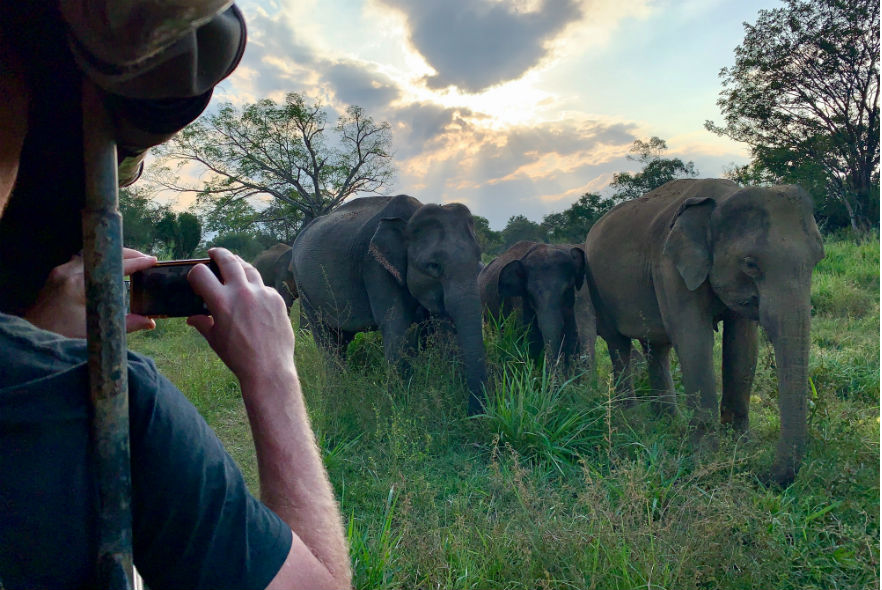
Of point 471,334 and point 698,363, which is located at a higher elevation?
point 471,334

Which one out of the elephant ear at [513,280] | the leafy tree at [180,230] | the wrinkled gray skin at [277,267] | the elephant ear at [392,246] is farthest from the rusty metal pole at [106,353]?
the leafy tree at [180,230]

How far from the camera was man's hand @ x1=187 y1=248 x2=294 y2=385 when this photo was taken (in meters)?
0.96

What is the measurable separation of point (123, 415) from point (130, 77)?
384 mm

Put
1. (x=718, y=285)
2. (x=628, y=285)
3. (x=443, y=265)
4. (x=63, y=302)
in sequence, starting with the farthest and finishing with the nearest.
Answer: (x=628, y=285)
(x=443, y=265)
(x=718, y=285)
(x=63, y=302)

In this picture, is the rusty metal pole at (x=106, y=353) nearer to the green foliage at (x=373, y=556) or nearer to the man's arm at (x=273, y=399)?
the man's arm at (x=273, y=399)

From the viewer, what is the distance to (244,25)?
79 cm

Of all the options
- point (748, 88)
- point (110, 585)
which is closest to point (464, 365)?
point (110, 585)

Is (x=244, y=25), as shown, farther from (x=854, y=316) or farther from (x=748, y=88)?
(x=748, y=88)

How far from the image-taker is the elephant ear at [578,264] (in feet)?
22.1

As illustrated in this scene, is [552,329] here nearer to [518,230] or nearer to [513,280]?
[513,280]

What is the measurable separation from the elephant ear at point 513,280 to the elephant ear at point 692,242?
2.19 metres

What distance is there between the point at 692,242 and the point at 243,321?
4230 mm

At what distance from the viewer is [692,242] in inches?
181

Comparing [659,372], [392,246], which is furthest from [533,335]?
[392,246]
